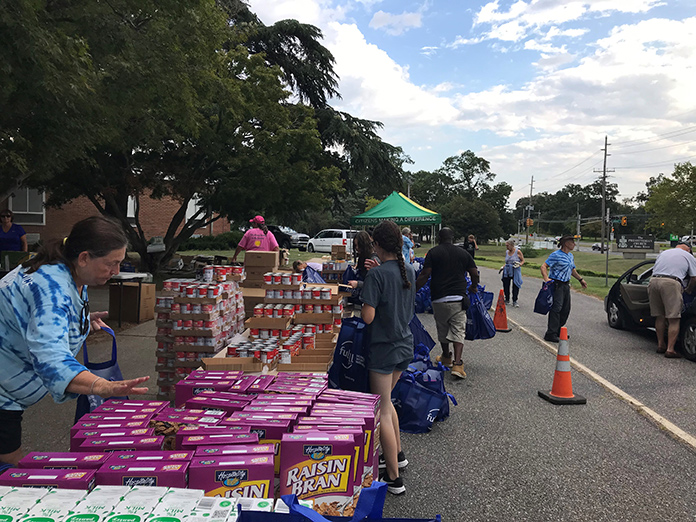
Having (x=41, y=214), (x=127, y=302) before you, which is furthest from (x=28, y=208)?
(x=127, y=302)

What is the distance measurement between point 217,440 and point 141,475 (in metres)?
0.42

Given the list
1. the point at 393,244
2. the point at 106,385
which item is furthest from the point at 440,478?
the point at 106,385

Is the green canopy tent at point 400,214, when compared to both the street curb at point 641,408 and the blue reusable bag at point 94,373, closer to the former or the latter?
the street curb at point 641,408

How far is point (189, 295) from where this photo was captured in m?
5.92

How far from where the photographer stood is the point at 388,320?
383 cm

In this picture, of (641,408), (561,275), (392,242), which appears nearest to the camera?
(392,242)

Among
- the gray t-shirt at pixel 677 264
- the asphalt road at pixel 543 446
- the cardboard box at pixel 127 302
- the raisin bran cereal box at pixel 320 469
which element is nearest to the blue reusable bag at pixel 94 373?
the raisin bran cereal box at pixel 320 469

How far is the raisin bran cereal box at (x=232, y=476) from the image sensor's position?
2074 millimetres

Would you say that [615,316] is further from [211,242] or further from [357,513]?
[211,242]

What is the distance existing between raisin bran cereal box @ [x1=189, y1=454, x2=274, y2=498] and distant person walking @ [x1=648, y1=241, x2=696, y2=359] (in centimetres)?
828

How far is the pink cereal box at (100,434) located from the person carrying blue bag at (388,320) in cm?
178

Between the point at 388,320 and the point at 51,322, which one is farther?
the point at 388,320

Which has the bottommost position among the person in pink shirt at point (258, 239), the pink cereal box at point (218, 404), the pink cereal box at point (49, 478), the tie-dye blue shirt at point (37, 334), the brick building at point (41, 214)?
the pink cereal box at point (218, 404)

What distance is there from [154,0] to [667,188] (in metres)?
53.8
